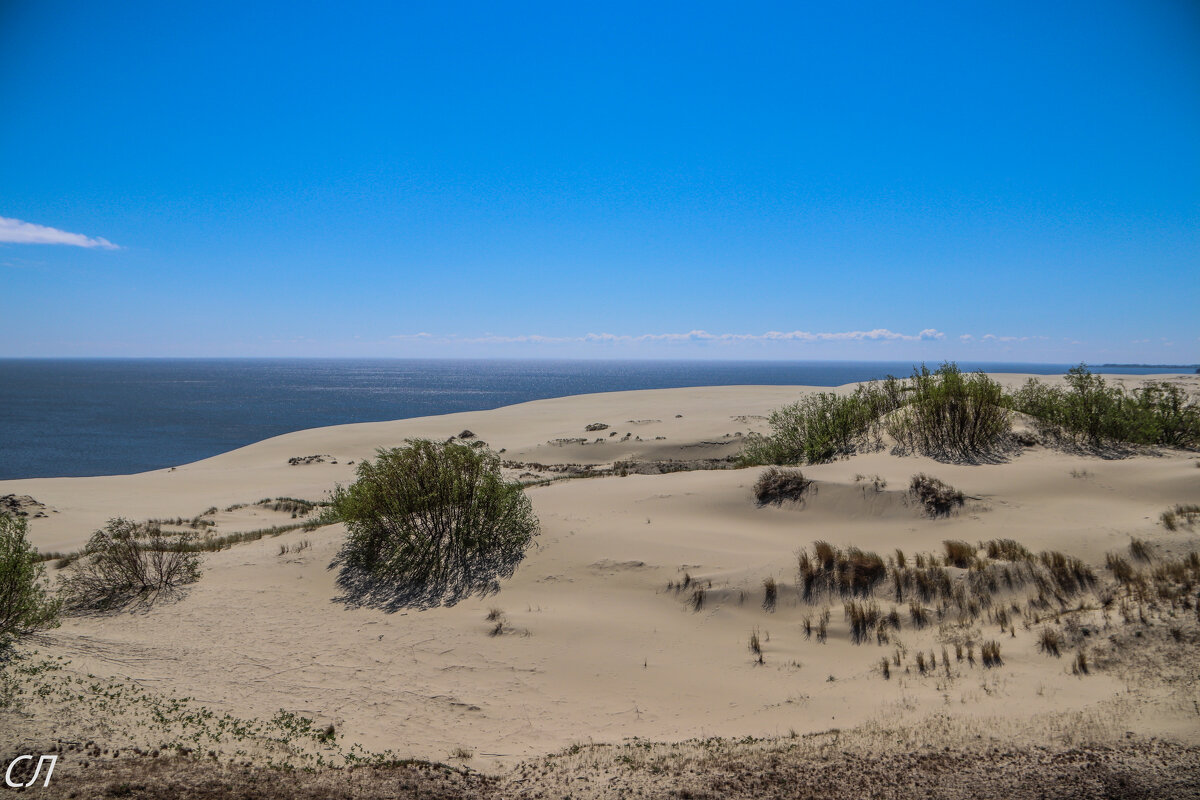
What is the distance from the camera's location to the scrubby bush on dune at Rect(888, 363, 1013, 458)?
15016mm

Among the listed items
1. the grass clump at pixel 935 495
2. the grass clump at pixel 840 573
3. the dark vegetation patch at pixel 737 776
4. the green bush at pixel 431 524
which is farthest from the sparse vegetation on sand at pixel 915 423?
the dark vegetation patch at pixel 737 776

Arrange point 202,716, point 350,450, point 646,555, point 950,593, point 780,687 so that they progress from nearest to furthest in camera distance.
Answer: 1. point 202,716
2. point 780,687
3. point 950,593
4. point 646,555
5. point 350,450

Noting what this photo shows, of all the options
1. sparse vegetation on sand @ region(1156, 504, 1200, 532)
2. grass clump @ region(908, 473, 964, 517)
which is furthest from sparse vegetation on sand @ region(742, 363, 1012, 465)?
sparse vegetation on sand @ region(1156, 504, 1200, 532)

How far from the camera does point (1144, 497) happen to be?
11.4 metres

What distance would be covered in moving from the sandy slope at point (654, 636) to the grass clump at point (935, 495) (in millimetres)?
346

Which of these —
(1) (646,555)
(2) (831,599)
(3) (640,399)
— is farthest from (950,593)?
(3) (640,399)

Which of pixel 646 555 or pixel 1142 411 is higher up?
pixel 1142 411

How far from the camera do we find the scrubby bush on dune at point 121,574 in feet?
33.3

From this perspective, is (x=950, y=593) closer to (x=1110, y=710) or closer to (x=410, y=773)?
(x=1110, y=710)

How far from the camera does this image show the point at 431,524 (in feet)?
38.7

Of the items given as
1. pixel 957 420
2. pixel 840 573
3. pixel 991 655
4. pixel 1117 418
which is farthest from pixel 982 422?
pixel 991 655

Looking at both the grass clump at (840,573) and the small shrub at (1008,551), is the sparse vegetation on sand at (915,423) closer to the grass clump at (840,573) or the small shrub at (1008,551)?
the small shrub at (1008,551)

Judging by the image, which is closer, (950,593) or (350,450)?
(950,593)

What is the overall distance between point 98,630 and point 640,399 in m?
45.8
